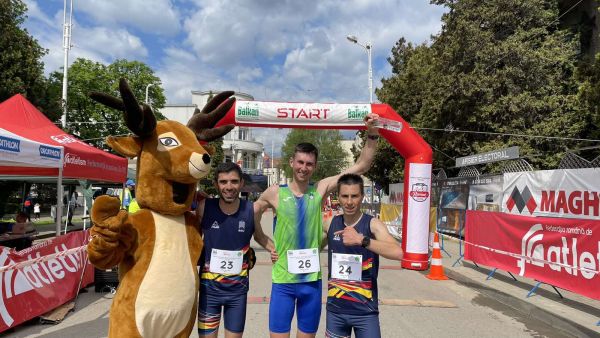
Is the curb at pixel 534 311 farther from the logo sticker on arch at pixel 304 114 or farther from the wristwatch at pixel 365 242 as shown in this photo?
the wristwatch at pixel 365 242

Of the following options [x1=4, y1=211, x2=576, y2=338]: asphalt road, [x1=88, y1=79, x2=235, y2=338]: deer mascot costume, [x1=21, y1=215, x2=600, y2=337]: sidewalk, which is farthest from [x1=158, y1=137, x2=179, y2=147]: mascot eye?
[x1=21, y1=215, x2=600, y2=337]: sidewalk

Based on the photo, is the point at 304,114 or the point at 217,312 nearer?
the point at 217,312

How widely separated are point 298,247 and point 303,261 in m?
0.12

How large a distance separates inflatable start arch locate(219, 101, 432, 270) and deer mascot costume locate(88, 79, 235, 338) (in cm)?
544

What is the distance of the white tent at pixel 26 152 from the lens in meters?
6.14

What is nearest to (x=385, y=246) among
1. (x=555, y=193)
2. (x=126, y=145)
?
(x=126, y=145)

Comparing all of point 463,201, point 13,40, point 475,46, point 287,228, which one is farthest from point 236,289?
point 13,40

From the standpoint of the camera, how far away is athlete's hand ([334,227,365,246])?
297 cm

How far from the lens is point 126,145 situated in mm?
3035

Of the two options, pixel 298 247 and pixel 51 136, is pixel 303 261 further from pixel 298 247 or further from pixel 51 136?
pixel 51 136

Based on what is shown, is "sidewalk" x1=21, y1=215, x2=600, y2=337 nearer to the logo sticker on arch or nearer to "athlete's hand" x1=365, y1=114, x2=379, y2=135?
"athlete's hand" x1=365, y1=114, x2=379, y2=135

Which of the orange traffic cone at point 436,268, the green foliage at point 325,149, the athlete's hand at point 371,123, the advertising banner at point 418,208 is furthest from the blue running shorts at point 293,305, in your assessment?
the green foliage at point 325,149

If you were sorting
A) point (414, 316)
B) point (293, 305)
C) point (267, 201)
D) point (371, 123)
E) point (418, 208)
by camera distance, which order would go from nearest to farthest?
point (293, 305), point (267, 201), point (371, 123), point (414, 316), point (418, 208)

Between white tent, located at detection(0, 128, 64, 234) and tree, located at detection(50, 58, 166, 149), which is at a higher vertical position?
tree, located at detection(50, 58, 166, 149)
